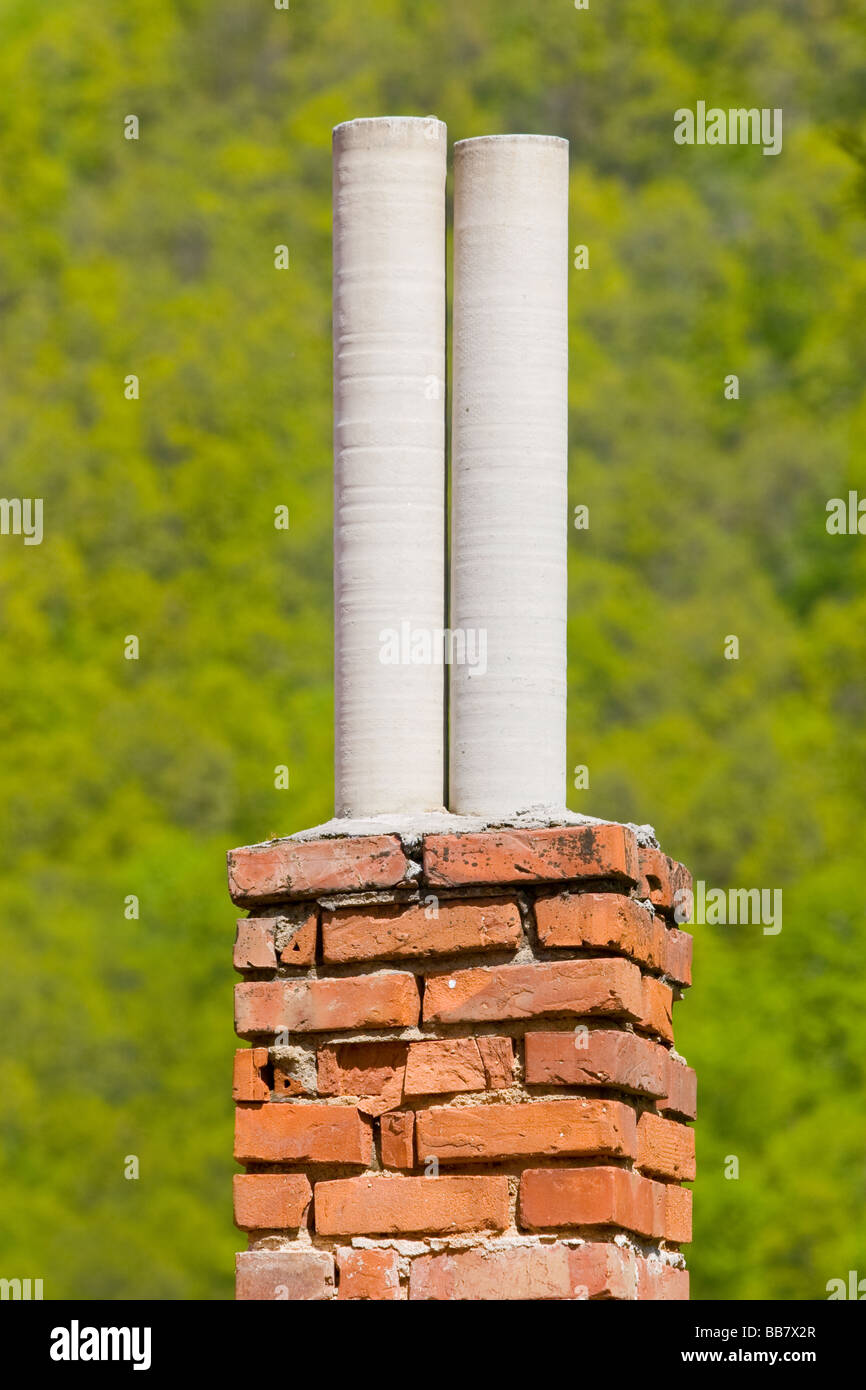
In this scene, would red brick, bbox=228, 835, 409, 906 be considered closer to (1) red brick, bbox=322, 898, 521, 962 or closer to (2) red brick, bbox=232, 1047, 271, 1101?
(1) red brick, bbox=322, 898, 521, 962

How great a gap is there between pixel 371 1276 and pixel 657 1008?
0.73 m

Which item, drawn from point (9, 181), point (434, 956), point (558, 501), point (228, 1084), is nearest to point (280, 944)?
point (434, 956)

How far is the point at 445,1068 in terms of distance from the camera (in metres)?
4.55

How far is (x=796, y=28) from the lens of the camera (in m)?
26.5

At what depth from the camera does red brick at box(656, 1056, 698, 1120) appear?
4809 millimetres

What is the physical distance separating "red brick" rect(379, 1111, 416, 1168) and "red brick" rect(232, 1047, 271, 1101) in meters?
0.24

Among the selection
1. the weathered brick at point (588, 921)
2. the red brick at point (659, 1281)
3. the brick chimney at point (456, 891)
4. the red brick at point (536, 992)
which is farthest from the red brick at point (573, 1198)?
the weathered brick at point (588, 921)

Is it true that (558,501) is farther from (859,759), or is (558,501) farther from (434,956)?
(859,759)

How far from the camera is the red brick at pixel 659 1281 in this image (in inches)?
181

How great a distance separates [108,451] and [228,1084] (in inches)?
260

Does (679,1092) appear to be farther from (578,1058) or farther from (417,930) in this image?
(417,930)

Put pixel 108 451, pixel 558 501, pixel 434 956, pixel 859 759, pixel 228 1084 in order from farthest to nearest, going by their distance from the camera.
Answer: pixel 108 451 → pixel 859 759 → pixel 228 1084 → pixel 558 501 → pixel 434 956

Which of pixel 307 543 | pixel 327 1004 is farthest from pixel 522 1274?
pixel 307 543

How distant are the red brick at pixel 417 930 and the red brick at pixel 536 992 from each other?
5 cm
